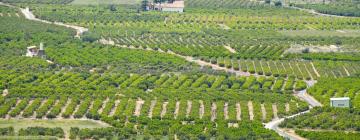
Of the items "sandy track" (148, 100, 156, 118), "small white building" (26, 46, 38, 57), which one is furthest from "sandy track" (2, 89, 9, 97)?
"small white building" (26, 46, 38, 57)

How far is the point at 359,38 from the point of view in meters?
125

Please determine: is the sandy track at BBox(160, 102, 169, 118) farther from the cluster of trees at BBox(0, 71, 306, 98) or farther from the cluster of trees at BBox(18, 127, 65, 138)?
the cluster of trees at BBox(18, 127, 65, 138)

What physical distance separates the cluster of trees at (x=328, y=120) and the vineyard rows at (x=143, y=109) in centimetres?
222

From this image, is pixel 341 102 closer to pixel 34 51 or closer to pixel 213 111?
pixel 213 111

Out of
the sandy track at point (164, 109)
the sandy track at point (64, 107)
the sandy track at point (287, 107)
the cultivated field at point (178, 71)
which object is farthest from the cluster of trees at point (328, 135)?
the sandy track at point (64, 107)

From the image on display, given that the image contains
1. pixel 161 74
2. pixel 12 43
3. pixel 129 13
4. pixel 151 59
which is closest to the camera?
pixel 161 74

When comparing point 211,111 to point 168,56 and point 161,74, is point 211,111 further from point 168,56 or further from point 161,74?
point 168,56

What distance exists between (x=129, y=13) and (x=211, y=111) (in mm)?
59282

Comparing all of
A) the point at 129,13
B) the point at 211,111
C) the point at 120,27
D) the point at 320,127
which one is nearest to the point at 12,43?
the point at 120,27

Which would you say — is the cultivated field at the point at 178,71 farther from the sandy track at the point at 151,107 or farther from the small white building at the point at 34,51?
the small white building at the point at 34,51

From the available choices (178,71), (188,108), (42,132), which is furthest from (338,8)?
(42,132)

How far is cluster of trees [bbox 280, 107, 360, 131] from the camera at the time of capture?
263 feet

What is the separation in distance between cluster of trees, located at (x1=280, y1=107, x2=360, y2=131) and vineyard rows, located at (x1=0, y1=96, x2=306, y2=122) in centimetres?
222

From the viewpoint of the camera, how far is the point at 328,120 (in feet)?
269
